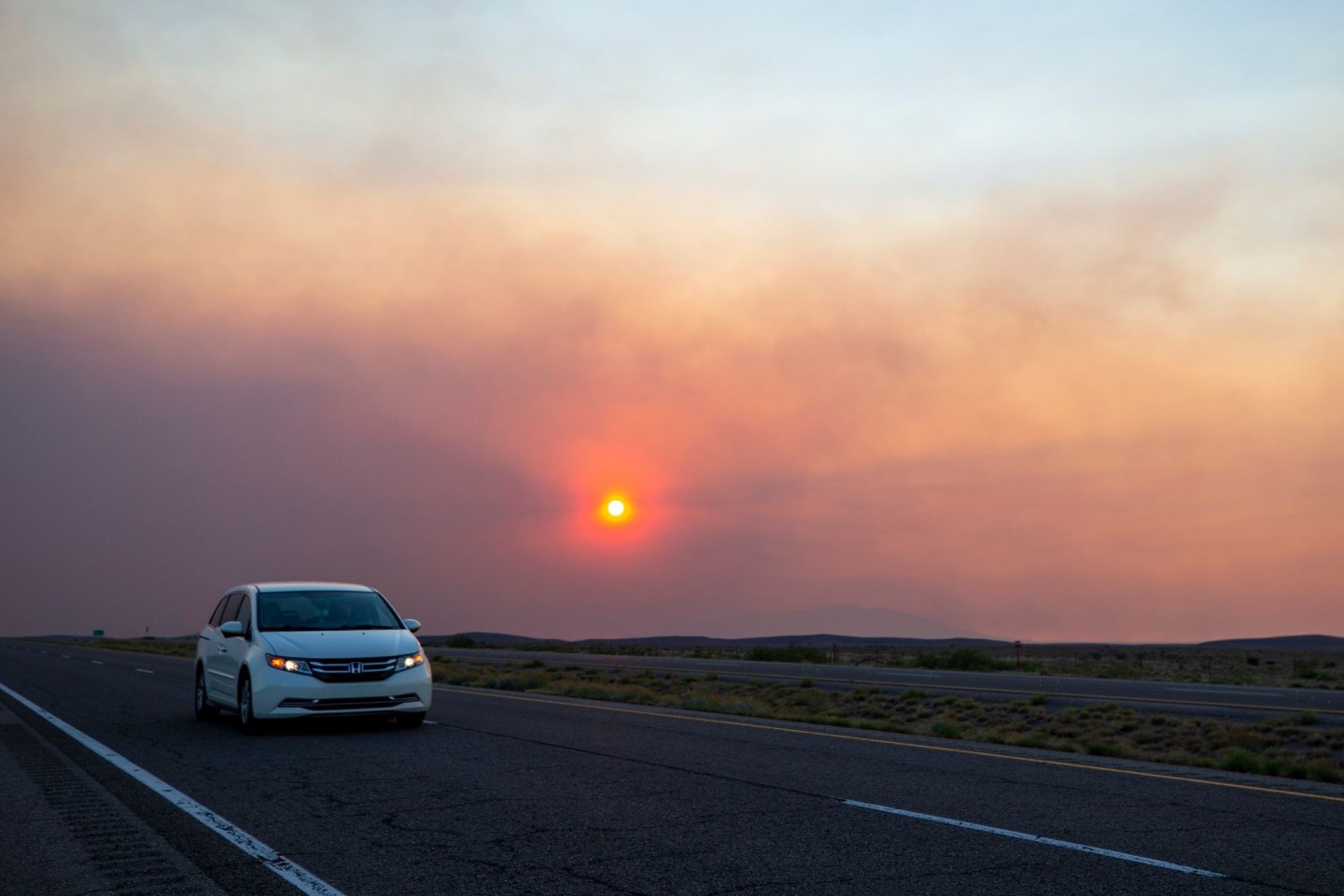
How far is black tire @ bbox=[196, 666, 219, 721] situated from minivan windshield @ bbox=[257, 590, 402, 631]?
2.50m

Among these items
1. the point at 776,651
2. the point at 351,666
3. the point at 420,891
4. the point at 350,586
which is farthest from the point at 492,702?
the point at 776,651

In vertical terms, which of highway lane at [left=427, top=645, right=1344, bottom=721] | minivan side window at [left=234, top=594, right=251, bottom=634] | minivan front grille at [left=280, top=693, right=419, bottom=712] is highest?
minivan side window at [left=234, top=594, right=251, bottom=634]

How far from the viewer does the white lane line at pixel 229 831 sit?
6.54 meters

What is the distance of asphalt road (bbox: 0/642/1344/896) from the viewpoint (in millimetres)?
6676

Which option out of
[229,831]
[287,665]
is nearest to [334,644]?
[287,665]

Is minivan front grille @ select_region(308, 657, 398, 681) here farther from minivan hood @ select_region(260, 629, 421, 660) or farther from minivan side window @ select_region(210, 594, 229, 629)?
minivan side window @ select_region(210, 594, 229, 629)

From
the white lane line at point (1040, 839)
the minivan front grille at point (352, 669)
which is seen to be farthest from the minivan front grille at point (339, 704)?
the white lane line at point (1040, 839)

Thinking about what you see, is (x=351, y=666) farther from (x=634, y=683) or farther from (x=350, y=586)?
(x=634, y=683)

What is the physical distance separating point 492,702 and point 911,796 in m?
11.7

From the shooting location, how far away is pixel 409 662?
47.7 ft

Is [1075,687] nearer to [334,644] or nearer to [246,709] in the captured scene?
[334,644]

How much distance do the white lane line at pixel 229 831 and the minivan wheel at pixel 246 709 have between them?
5.28 ft

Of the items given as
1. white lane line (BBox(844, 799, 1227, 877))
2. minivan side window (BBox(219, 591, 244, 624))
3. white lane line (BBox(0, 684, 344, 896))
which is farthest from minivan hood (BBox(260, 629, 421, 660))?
white lane line (BBox(844, 799, 1227, 877))

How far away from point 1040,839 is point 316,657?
9106mm
